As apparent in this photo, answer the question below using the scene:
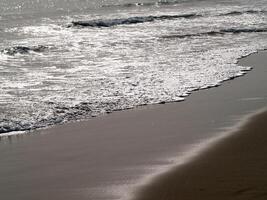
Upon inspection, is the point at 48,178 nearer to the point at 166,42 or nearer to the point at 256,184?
the point at 256,184

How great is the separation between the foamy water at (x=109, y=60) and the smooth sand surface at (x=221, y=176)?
3341 mm

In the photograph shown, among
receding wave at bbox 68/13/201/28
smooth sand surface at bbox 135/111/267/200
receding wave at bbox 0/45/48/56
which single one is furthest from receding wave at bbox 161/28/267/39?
smooth sand surface at bbox 135/111/267/200

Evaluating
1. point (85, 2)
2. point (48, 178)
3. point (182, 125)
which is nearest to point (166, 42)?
point (182, 125)

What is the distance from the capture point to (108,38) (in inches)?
947

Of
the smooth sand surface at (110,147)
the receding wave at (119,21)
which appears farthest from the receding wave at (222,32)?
the smooth sand surface at (110,147)

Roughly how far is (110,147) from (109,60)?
348 inches

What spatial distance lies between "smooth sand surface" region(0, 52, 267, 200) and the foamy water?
2.42ft

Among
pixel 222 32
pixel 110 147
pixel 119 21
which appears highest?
pixel 110 147

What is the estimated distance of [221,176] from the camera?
266 inches

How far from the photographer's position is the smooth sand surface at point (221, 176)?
6219 millimetres

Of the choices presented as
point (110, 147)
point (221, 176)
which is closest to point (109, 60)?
point (110, 147)

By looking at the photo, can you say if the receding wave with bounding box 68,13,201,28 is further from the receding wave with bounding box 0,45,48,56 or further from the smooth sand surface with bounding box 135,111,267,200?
the smooth sand surface with bounding box 135,111,267,200

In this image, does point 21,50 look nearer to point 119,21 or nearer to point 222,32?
point 222,32

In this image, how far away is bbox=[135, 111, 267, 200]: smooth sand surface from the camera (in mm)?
6219
